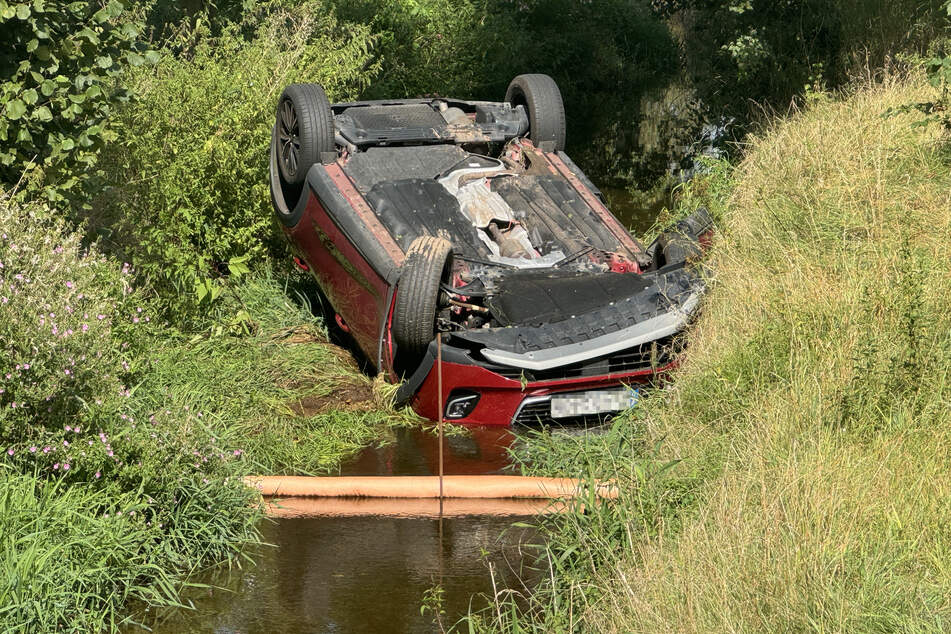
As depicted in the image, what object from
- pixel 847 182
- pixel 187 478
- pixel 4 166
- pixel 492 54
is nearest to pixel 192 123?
pixel 4 166

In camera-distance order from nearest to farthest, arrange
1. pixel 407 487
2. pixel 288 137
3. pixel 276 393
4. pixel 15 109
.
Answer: pixel 407 487, pixel 15 109, pixel 276 393, pixel 288 137

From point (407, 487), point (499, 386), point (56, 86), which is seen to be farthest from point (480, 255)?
point (56, 86)

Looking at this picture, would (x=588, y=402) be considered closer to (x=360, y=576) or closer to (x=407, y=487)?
(x=407, y=487)

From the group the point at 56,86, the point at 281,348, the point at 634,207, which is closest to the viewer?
the point at 56,86

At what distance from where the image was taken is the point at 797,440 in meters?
4.57

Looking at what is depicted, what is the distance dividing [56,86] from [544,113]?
3.40 m

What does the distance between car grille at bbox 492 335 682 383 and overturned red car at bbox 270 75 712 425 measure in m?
0.01

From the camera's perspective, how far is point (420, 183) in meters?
7.53

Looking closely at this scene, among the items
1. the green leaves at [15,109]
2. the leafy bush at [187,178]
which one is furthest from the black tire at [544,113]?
the green leaves at [15,109]

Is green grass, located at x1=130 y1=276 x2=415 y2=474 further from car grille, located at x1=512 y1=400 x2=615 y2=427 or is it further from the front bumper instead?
car grille, located at x1=512 y1=400 x2=615 y2=427

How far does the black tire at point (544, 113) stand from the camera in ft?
27.1

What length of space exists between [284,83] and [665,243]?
388cm

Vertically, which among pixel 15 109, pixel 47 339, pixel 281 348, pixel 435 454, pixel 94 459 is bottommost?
pixel 435 454

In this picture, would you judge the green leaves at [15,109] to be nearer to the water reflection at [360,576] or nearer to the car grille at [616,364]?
the water reflection at [360,576]
